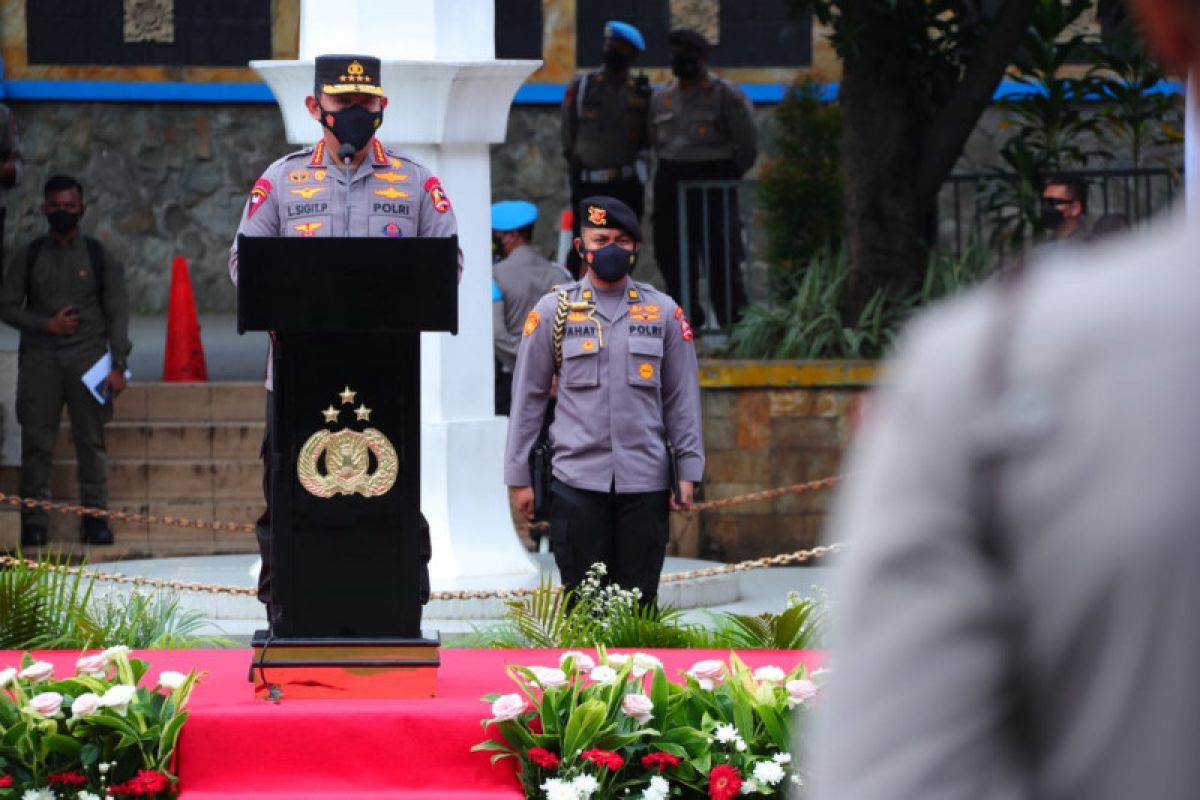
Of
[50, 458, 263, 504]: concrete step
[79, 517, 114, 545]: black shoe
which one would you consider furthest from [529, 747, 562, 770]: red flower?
[50, 458, 263, 504]: concrete step

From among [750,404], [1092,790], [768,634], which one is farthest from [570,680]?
[750,404]

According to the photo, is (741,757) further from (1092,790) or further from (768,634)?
(1092,790)

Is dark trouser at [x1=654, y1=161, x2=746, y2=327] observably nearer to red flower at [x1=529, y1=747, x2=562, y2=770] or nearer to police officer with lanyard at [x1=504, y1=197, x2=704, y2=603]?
police officer with lanyard at [x1=504, y1=197, x2=704, y2=603]

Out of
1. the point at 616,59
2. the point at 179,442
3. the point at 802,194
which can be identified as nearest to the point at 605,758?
the point at 179,442

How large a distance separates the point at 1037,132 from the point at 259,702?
11.2 m

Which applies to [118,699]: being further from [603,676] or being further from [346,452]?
[603,676]

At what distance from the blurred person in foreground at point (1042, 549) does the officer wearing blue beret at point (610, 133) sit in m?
→ 13.0

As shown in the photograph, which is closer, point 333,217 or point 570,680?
point 570,680

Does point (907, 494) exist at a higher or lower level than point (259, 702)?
higher

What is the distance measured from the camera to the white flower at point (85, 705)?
6043mm

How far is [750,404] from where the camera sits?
1259 centimetres

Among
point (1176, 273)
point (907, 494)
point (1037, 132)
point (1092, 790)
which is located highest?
point (1037, 132)

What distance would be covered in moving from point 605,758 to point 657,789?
0.18 metres

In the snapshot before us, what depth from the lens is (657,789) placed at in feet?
20.0
